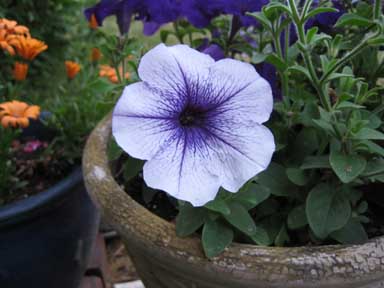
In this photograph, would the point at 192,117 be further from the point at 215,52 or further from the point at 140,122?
the point at 215,52

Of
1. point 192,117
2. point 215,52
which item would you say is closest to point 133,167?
point 192,117

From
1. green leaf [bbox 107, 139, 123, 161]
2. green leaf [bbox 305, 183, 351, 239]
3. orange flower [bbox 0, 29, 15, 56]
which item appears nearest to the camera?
green leaf [bbox 305, 183, 351, 239]

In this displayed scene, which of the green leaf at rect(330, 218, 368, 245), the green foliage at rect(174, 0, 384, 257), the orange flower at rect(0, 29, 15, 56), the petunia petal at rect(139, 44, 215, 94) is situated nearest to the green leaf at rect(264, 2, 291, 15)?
the green foliage at rect(174, 0, 384, 257)

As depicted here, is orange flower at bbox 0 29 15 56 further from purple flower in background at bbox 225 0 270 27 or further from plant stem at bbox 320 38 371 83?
plant stem at bbox 320 38 371 83

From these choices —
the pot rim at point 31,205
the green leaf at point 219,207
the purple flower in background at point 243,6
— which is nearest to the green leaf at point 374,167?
the green leaf at point 219,207

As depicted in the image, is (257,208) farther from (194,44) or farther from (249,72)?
(194,44)

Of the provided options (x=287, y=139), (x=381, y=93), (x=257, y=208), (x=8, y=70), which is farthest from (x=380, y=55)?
(x=8, y=70)
